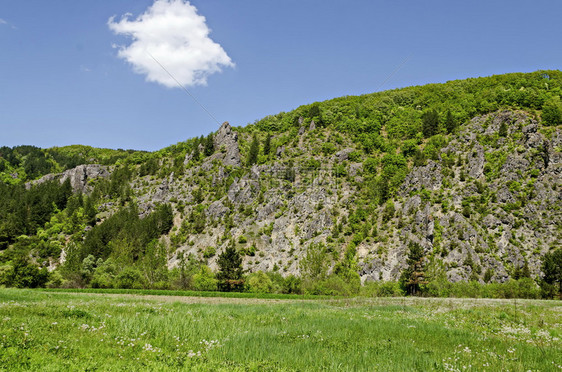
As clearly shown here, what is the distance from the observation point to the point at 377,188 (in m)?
118

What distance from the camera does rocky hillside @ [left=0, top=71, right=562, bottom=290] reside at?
89562mm

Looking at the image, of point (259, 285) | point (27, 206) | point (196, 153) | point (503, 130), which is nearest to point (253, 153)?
point (196, 153)

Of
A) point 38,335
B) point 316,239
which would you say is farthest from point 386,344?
point 316,239

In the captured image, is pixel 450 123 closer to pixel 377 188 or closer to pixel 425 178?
pixel 425 178

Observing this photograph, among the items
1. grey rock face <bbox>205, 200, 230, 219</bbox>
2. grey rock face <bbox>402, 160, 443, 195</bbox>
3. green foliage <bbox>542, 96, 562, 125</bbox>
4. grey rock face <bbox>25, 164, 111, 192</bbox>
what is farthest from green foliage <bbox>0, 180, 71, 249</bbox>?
green foliage <bbox>542, 96, 562, 125</bbox>

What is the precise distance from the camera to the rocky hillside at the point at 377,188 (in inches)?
3526

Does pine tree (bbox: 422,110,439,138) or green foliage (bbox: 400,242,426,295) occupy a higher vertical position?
pine tree (bbox: 422,110,439,138)

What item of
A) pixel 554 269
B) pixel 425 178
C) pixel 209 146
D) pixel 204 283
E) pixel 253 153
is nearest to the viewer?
pixel 554 269

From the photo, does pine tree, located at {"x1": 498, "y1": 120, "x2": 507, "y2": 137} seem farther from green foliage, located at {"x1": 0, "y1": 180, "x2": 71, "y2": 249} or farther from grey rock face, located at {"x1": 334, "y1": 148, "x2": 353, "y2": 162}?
green foliage, located at {"x1": 0, "y1": 180, "x2": 71, "y2": 249}

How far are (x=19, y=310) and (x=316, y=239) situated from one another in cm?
9543

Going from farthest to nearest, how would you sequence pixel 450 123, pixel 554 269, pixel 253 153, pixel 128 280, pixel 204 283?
pixel 253 153, pixel 450 123, pixel 204 283, pixel 128 280, pixel 554 269

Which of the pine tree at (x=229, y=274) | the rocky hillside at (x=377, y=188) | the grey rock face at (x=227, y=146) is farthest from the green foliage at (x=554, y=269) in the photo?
the grey rock face at (x=227, y=146)

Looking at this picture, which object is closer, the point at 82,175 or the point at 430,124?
the point at 430,124

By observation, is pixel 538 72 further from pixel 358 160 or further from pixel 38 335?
pixel 38 335
